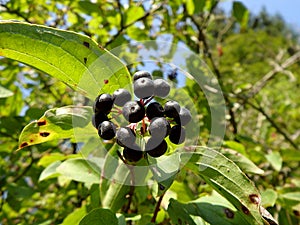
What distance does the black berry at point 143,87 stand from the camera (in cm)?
100

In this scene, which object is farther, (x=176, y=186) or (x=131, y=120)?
(x=176, y=186)

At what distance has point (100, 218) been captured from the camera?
3.73 feet

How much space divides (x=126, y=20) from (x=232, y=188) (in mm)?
1750

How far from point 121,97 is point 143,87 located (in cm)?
7

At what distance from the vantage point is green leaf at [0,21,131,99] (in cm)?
90

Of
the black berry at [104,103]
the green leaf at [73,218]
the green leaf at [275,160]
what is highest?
the green leaf at [275,160]

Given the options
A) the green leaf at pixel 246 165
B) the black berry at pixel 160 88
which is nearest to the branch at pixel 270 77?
the green leaf at pixel 246 165

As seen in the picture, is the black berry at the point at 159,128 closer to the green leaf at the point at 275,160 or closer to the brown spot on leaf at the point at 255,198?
the brown spot on leaf at the point at 255,198

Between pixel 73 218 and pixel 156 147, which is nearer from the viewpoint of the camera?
pixel 156 147

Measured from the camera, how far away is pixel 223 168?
962 mm

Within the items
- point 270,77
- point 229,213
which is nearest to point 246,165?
point 229,213

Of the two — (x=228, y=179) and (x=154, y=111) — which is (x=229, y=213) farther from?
(x=154, y=111)

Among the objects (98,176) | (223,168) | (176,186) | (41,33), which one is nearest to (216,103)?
(176,186)

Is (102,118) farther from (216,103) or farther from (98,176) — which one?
(216,103)
